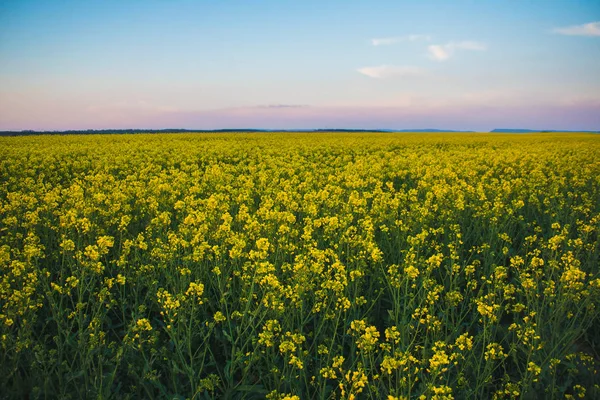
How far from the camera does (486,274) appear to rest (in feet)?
18.9

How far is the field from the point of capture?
358cm

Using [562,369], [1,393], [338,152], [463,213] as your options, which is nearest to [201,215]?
[1,393]

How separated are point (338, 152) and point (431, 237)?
1533 centimetres

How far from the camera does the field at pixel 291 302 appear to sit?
11.8 ft

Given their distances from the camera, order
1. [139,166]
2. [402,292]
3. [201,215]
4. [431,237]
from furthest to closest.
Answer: [139,166] < [431,237] < [201,215] < [402,292]

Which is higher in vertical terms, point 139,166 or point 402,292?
point 139,166

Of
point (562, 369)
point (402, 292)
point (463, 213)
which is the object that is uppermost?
point (463, 213)

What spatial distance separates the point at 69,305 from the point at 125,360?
171 cm

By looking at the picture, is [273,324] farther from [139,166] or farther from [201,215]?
[139,166]

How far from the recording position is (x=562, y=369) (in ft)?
13.9

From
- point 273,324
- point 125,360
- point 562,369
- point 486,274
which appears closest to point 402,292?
point 486,274

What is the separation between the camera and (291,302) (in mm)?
4047

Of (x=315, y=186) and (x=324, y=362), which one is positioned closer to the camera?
(x=324, y=362)

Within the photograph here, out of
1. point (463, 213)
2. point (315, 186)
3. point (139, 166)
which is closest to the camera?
point (463, 213)
